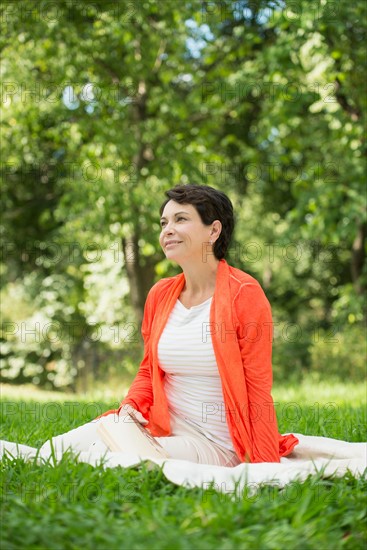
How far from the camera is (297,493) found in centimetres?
259

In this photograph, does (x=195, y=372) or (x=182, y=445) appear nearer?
(x=182, y=445)

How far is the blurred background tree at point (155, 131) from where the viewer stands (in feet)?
31.1

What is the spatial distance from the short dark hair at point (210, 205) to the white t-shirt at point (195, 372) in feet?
0.97

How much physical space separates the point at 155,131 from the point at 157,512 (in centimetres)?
894

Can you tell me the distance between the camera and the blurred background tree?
9477 millimetres

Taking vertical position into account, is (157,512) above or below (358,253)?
below

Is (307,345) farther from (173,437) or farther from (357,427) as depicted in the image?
(173,437)

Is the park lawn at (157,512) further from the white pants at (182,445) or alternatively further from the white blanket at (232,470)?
the white pants at (182,445)

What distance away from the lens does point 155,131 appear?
422 inches

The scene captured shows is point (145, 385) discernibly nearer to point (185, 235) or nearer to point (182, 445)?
point (182, 445)

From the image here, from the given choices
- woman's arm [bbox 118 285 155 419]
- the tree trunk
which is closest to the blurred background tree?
the tree trunk

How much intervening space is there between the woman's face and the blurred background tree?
208 inches

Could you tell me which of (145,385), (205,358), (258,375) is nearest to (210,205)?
(205,358)

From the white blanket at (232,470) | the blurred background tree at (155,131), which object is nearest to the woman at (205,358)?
the white blanket at (232,470)
